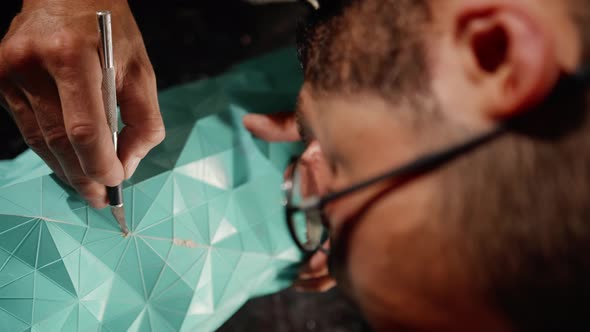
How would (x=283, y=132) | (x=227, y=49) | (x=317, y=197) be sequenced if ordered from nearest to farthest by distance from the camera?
(x=317, y=197)
(x=283, y=132)
(x=227, y=49)

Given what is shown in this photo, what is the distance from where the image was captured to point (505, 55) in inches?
16.2

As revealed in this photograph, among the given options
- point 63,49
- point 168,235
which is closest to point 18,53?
point 63,49

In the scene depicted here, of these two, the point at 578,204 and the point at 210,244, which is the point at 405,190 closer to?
the point at 578,204

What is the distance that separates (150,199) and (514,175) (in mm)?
603

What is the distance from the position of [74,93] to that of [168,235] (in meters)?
0.30

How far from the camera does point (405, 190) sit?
470 mm

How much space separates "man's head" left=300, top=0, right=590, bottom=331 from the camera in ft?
1.31

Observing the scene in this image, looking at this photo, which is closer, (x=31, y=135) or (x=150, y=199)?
(x=31, y=135)

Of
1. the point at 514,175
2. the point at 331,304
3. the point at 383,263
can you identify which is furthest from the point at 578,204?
the point at 331,304

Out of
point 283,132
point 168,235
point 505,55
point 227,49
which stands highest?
point 227,49

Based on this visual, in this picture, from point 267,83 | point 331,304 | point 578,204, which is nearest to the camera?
point 578,204

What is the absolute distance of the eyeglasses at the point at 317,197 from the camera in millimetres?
435

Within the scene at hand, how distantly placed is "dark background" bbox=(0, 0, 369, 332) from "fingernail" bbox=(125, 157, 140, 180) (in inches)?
20.5

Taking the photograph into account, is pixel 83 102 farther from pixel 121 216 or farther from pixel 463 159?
pixel 463 159
